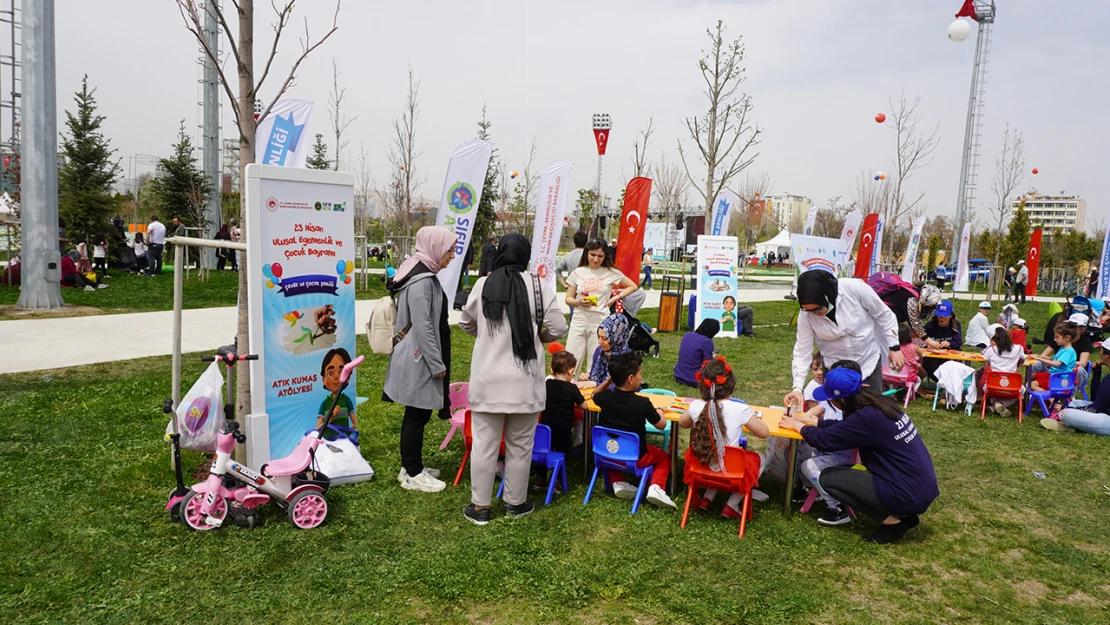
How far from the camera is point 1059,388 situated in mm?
7117

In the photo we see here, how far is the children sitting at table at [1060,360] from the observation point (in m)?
7.17

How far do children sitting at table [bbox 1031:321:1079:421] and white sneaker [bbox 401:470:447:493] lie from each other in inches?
255

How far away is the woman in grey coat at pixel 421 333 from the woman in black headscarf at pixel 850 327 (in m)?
2.38

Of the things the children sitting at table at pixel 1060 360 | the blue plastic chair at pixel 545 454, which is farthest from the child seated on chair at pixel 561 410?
the children sitting at table at pixel 1060 360

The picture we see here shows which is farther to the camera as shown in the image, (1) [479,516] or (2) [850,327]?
(2) [850,327]

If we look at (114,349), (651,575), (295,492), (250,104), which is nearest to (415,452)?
(295,492)

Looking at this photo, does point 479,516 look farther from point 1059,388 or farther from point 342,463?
point 1059,388

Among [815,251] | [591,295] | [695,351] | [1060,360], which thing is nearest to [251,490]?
[591,295]

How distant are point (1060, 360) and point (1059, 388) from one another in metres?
0.32

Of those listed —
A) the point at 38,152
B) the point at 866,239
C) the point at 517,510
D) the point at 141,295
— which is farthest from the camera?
the point at 866,239

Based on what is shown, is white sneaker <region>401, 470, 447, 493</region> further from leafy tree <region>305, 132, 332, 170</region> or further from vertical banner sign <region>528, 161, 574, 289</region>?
leafy tree <region>305, 132, 332, 170</region>

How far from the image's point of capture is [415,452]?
458cm

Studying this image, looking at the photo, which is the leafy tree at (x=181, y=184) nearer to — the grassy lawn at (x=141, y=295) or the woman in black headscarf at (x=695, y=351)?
the grassy lawn at (x=141, y=295)

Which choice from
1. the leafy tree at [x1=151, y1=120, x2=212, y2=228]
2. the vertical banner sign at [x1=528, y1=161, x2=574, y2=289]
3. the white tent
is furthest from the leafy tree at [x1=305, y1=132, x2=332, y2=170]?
the white tent
